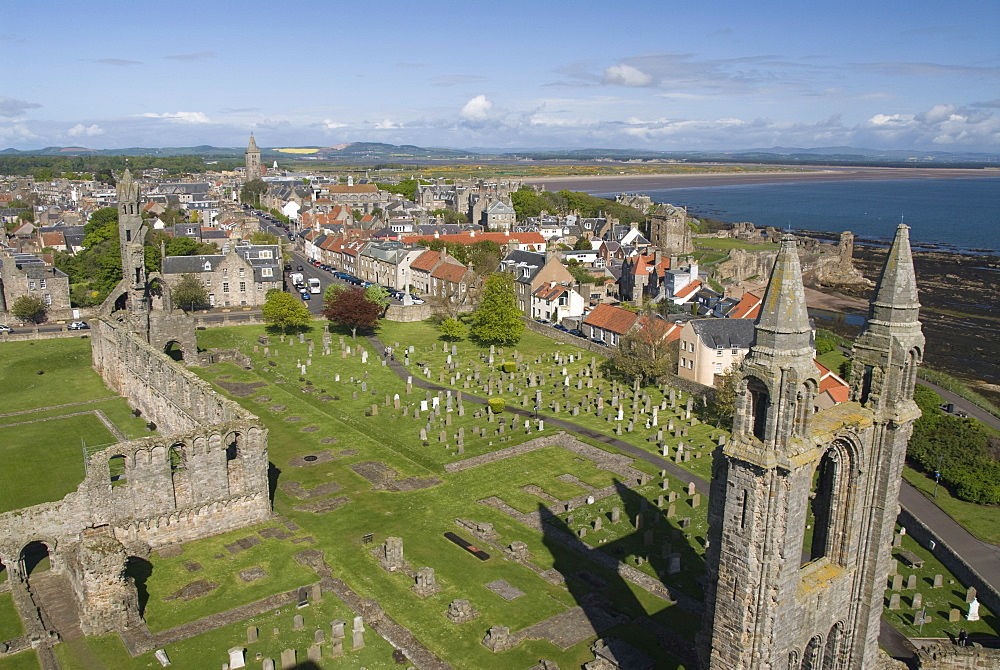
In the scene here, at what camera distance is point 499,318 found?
227 feet

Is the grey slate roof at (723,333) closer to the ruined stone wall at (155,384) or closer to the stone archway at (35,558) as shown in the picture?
the ruined stone wall at (155,384)

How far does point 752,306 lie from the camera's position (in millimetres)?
65125

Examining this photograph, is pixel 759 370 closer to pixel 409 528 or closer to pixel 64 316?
pixel 409 528

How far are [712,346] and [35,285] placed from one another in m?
67.6

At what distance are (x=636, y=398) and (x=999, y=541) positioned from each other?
2411 centimetres

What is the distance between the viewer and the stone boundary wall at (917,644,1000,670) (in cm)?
2406

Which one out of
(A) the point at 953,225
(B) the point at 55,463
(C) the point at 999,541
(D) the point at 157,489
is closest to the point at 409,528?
(D) the point at 157,489

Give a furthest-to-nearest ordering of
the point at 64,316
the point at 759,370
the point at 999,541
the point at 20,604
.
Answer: the point at 64,316
the point at 999,541
the point at 20,604
the point at 759,370

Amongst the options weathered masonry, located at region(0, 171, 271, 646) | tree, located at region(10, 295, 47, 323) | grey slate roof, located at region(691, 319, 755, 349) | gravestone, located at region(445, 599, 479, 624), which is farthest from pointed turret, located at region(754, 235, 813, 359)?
tree, located at region(10, 295, 47, 323)

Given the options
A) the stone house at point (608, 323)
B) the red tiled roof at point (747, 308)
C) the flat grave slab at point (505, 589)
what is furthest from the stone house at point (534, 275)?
the flat grave slab at point (505, 589)

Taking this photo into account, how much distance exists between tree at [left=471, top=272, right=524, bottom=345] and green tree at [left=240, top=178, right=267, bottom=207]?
134m

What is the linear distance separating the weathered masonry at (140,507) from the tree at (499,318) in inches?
1198

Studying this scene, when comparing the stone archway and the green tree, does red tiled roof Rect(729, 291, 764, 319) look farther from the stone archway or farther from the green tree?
the green tree

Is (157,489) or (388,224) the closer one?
(157,489)
